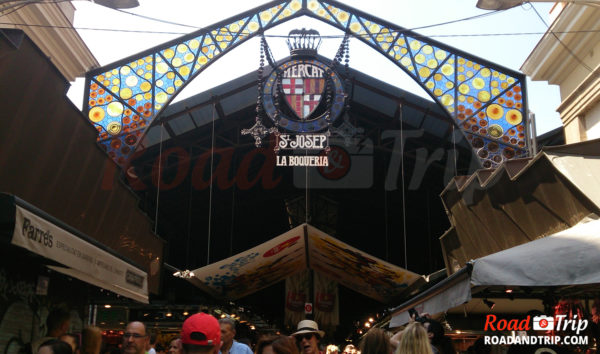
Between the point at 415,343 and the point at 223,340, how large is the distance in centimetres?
189

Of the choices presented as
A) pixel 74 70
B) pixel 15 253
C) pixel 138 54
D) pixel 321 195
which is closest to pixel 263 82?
pixel 138 54

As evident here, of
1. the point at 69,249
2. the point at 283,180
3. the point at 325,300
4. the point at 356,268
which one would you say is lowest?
the point at 69,249

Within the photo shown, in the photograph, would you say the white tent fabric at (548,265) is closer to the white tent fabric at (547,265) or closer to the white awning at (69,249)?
the white tent fabric at (547,265)

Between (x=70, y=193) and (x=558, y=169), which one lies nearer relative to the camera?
(x=558, y=169)

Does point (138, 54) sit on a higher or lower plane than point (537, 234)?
higher

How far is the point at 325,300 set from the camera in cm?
2256

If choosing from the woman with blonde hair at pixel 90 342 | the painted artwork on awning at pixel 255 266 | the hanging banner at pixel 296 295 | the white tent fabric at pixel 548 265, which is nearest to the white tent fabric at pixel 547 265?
the white tent fabric at pixel 548 265

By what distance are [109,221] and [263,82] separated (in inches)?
145

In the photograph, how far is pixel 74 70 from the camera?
12.2 metres

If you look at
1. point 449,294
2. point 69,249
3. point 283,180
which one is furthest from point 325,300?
point 69,249

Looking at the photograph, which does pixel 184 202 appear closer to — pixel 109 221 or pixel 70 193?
pixel 109 221

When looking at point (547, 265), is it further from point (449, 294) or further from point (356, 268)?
point (356, 268)

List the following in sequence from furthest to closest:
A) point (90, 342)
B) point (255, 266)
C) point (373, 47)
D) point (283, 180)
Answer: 1. point (283, 180)
2. point (255, 266)
3. point (373, 47)
4. point (90, 342)

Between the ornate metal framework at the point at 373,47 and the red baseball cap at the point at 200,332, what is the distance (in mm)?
8266
